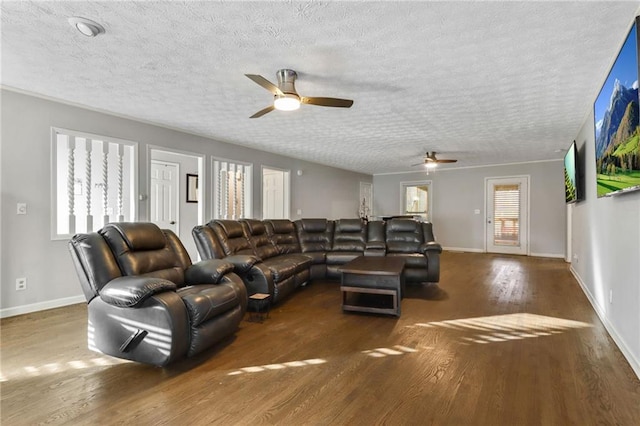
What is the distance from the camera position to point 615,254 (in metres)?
2.63

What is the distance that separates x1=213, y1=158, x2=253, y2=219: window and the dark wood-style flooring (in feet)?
9.11

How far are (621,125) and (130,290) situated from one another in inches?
139

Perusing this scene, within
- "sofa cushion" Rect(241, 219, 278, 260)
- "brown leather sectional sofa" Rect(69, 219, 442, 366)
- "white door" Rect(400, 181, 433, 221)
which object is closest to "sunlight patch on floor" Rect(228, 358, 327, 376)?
"brown leather sectional sofa" Rect(69, 219, 442, 366)

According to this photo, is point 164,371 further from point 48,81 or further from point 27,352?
point 48,81

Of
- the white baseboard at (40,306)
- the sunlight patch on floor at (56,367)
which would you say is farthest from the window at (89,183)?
the sunlight patch on floor at (56,367)

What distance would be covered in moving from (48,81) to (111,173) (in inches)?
66.9

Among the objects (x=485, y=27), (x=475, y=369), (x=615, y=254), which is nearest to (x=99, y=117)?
(x=485, y=27)

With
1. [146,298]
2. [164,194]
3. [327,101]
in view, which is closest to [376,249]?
[327,101]

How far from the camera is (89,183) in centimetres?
400

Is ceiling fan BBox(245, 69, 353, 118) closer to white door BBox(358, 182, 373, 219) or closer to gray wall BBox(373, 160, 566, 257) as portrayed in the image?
gray wall BBox(373, 160, 566, 257)

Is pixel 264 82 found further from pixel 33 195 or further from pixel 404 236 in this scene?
pixel 404 236

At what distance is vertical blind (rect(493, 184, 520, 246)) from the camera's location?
798 centimetres

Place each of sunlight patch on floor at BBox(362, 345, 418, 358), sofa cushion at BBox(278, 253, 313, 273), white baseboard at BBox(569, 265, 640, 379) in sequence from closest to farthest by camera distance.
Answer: white baseboard at BBox(569, 265, 640, 379) < sunlight patch on floor at BBox(362, 345, 418, 358) < sofa cushion at BBox(278, 253, 313, 273)

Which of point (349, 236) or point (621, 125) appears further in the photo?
point (349, 236)
